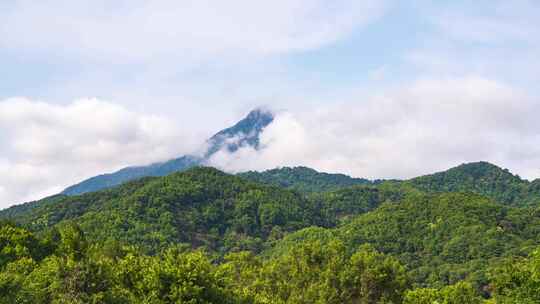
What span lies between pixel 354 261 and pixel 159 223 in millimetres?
135503

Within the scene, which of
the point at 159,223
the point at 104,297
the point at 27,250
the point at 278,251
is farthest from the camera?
the point at 159,223

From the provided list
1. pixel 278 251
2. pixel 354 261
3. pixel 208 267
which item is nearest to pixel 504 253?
pixel 278 251

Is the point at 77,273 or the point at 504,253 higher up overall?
the point at 77,273

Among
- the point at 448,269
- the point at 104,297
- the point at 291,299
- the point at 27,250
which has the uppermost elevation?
the point at 27,250

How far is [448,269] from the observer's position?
13400cm

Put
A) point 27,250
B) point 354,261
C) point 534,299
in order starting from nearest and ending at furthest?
point 534,299
point 27,250
point 354,261

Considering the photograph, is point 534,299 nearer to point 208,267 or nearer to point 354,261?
point 354,261

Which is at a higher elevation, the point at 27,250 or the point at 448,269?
the point at 27,250

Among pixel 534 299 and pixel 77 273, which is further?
pixel 534 299

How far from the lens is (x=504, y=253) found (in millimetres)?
139125

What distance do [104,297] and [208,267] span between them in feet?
32.6

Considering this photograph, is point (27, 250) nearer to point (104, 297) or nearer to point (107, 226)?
point (104, 297)

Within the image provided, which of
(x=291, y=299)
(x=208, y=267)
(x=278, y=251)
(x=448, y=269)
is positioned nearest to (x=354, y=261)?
(x=291, y=299)

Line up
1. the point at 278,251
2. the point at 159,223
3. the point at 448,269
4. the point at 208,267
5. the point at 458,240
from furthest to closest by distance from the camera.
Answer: the point at 159,223, the point at 278,251, the point at 458,240, the point at 448,269, the point at 208,267
